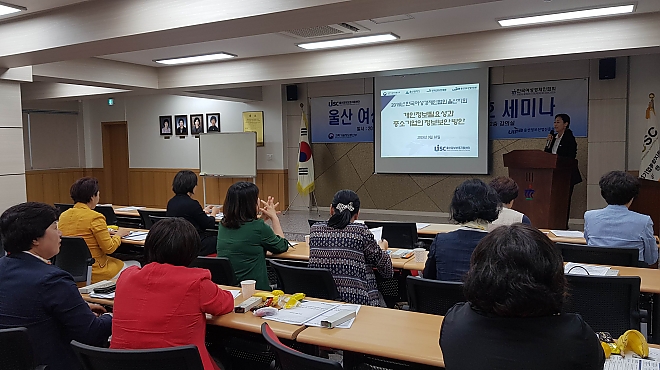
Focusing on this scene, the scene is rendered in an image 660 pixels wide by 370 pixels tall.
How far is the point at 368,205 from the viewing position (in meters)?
9.93

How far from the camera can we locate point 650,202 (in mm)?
6684

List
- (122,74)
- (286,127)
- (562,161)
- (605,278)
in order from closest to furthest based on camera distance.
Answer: (605,278) → (562,161) → (122,74) → (286,127)

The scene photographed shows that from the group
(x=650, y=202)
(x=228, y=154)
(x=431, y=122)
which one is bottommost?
(x=650, y=202)

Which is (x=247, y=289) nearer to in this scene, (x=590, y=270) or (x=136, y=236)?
(x=590, y=270)

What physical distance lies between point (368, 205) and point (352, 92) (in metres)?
2.23

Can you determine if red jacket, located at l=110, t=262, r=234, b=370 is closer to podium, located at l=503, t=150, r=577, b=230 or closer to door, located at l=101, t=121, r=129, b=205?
podium, located at l=503, t=150, r=577, b=230

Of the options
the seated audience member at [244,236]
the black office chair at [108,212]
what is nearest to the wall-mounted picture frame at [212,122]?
A: the black office chair at [108,212]

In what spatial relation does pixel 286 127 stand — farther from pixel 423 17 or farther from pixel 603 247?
pixel 603 247

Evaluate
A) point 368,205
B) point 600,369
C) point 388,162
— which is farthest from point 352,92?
point 600,369

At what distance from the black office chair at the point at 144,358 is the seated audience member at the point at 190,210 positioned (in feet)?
9.31

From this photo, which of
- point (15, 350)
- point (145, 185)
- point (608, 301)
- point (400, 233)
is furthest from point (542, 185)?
point (145, 185)

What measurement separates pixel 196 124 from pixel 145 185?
217 cm

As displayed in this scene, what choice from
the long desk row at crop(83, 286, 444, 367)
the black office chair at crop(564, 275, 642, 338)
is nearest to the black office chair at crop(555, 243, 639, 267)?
the black office chair at crop(564, 275, 642, 338)

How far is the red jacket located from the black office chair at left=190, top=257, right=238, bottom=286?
107cm
